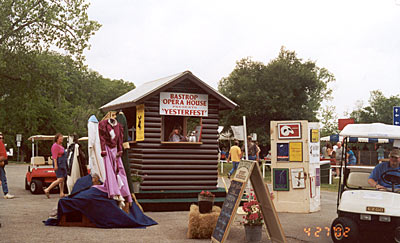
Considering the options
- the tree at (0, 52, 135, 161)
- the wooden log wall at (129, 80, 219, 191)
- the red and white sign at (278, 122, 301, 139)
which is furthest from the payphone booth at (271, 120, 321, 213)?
the tree at (0, 52, 135, 161)

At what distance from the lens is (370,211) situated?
26.8 ft

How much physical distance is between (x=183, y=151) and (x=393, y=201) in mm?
7383

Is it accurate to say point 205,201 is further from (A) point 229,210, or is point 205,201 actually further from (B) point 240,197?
(B) point 240,197

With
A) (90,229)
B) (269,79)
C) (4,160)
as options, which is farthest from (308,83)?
(90,229)

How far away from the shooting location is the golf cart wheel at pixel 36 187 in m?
16.9

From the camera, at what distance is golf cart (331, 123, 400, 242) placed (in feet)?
26.4

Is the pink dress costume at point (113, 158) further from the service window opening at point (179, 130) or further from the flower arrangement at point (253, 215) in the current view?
the service window opening at point (179, 130)

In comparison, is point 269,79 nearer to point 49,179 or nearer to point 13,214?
point 49,179

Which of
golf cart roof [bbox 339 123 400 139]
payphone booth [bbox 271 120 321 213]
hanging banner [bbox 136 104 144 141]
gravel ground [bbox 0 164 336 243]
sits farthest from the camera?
hanging banner [bbox 136 104 144 141]

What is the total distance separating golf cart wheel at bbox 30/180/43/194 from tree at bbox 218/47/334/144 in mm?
24969

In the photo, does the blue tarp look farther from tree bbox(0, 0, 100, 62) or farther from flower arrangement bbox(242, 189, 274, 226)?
tree bbox(0, 0, 100, 62)

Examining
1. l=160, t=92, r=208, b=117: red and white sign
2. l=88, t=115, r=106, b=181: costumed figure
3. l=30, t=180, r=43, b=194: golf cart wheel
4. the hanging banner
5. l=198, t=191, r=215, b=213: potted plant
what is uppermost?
l=160, t=92, r=208, b=117: red and white sign

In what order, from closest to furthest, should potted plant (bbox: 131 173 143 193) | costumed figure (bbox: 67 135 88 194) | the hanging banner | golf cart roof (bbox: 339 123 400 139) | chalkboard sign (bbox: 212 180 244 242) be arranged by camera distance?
chalkboard sign (bbox: 212 180 244 242)
golf cart roof (bbox: 339 123 400 139)
costumed figure (bbox: 67 135 88 194)
potted plant (bbox: 131 173 143 193)
the hanging banner

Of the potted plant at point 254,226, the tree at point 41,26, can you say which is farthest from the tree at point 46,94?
the potted plant at point 254,226
